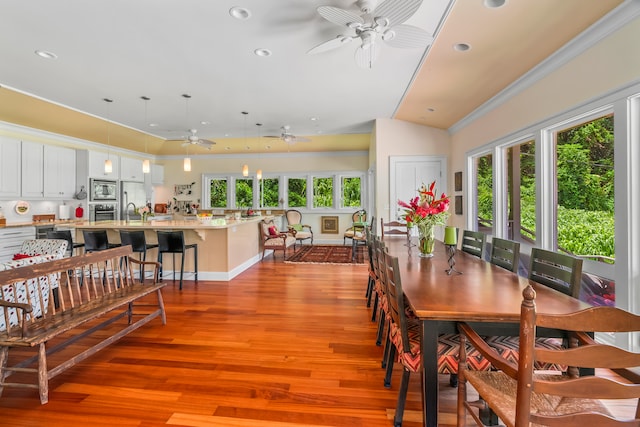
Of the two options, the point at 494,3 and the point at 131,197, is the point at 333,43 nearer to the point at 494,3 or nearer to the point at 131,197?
the point at 494,3

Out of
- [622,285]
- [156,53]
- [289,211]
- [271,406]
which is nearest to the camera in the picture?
[271,406]

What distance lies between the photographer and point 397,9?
2.12 metres

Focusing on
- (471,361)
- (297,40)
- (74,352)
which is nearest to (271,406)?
(471,361)

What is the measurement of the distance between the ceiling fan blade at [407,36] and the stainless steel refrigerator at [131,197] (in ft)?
24.7

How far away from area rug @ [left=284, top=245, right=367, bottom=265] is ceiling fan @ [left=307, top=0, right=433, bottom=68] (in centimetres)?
427

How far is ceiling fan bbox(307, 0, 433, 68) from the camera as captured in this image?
2119 mm

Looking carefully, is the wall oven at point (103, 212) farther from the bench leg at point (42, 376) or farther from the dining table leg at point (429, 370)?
the dining table leg at point (429, 370)

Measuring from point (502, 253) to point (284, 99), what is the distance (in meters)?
3.93

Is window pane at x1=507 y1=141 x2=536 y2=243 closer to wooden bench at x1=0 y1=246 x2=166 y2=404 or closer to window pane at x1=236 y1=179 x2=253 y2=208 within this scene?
wooden bench at x1=0 y1=246 x2=166 y2=404

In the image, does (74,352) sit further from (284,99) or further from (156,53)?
(284,99)

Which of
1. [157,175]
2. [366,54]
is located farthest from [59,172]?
[366,54]

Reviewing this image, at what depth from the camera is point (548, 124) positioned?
3.17 m

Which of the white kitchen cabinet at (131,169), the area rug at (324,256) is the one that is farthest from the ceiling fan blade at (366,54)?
the white kitchen cabinet at (131,169)

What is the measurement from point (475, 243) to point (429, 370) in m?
1.98
